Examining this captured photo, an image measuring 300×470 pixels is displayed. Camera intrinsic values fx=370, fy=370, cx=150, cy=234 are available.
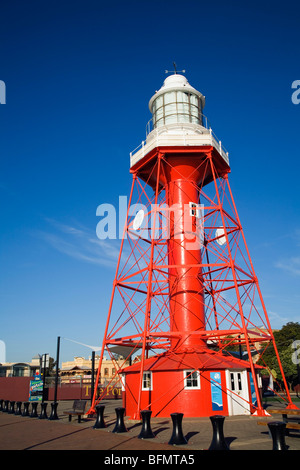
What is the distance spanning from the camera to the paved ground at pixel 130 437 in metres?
9.90

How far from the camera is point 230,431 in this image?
40.9 feet

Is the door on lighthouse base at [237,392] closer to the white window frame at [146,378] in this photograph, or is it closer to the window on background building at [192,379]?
the window on background building at [192,379]

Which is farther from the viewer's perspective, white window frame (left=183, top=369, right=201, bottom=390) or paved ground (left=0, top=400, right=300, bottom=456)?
white window frame (left=183, top=369, right=201, bottom=390)

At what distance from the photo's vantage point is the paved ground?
9898 millimetres

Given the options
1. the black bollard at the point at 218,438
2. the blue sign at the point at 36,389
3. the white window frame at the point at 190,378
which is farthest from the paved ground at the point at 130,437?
the blue sign at the point at 36,389

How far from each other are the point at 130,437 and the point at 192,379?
593cm

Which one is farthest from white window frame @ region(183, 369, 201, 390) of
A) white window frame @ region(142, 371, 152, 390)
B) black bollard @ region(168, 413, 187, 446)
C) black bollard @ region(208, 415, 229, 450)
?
black bollard @ region(208, 415, 229, 450)

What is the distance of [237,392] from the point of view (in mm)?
17156

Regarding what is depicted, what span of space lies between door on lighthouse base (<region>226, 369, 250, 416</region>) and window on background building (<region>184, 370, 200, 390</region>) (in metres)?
1.37

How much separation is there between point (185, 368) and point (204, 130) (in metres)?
13.7

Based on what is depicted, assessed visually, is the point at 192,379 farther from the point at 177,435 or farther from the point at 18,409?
the point at 18,409

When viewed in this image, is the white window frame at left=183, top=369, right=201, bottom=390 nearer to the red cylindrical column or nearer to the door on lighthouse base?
the door on lighthouse base

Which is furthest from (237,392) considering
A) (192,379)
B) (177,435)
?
(177,435)

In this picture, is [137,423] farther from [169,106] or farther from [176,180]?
[169,106]
